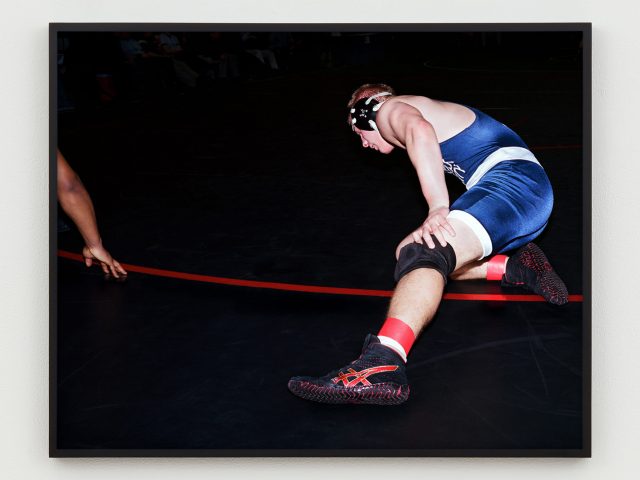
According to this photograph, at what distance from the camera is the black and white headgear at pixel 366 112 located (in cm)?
370

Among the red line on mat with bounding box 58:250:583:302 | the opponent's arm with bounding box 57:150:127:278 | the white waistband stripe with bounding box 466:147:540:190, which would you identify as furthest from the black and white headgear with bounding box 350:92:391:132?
the opponent's arm with bounding box 57:150:127:278

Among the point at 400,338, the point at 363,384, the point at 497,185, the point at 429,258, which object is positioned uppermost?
the point at 497,185

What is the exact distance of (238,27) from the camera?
3.43 meters

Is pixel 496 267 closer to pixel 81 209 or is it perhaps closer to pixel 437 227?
pixel 437 227

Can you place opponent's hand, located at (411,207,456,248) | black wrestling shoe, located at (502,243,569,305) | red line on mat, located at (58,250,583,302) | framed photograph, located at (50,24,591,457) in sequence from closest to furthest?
framed photograph, located at (50,24,591,457) < opponent's hand, located at (411,207,456,248) < black wrestling shoe, located at (502,243,569,305) < red line on mat, located at (58,250,583,302)

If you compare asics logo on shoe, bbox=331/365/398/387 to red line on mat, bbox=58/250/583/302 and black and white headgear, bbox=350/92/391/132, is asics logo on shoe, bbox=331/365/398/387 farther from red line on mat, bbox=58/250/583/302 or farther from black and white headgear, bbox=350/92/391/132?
black and white headgear, bbox=350/92/391/132

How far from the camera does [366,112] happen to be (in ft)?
12.2

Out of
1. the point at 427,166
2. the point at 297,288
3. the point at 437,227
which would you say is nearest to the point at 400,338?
the point at 437,227

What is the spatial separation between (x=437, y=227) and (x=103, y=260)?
1096mm

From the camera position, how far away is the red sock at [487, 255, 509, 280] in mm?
3927

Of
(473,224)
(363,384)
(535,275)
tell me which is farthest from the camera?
(535,275)

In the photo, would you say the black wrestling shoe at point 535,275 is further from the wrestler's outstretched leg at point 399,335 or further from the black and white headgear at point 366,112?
the black and white headgear at point 366,112

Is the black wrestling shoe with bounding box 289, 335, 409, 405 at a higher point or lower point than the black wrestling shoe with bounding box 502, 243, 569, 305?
lower

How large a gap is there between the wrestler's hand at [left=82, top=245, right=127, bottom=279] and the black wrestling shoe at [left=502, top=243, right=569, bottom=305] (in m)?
1.26
